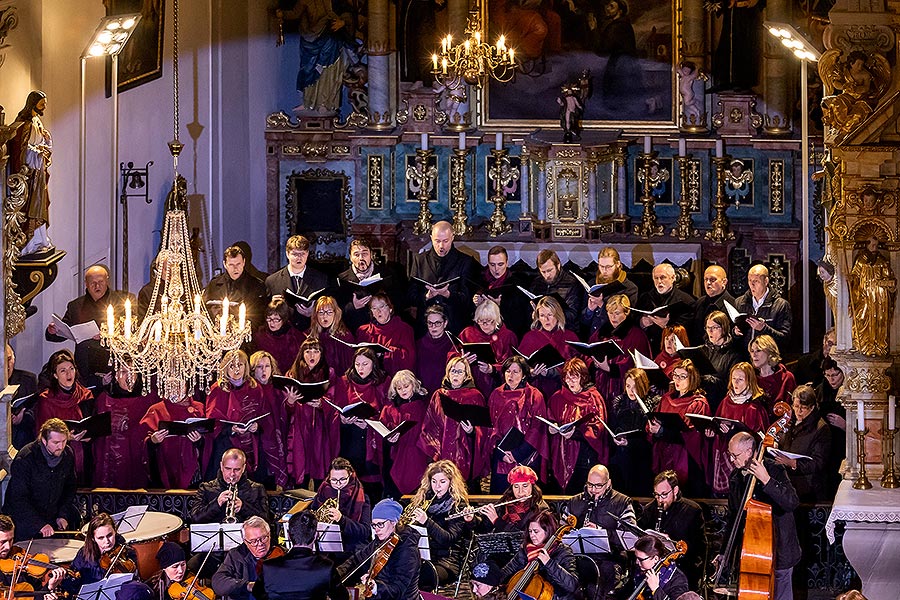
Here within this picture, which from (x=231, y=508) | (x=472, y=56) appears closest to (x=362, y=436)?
(x=231, y=508)

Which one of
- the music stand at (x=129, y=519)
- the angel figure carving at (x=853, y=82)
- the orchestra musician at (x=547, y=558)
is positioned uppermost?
the angel figure carving at (x=853, y=82)

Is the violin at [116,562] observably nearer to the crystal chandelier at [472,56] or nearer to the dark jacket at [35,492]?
the dark jacket at [35,492]

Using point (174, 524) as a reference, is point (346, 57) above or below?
above

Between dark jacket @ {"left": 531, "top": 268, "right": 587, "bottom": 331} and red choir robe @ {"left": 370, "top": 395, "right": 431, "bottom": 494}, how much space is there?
158 centimetres

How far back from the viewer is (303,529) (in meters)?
10.8

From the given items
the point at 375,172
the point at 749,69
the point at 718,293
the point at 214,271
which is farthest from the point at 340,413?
the point at 749,69

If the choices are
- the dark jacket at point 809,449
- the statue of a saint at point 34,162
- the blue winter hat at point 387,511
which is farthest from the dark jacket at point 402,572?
the statue of a saint at point 34,162

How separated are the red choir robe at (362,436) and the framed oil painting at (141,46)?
365 centimetres

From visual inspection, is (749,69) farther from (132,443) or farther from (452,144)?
(132,443)

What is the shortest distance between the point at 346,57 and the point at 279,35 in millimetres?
753

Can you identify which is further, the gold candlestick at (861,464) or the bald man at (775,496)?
the gold candlestick at (861,464)

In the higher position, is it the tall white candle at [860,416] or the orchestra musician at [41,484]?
the tall white candle at [860,416]

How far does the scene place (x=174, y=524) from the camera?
36.1 feet

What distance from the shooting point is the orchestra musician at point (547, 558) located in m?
10.4
